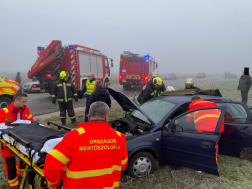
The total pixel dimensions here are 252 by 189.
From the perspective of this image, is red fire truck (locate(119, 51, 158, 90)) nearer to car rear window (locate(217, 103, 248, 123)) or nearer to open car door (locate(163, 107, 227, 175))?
car rear window (locate(217, 103, 248, 123))

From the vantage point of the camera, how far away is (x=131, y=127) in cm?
343

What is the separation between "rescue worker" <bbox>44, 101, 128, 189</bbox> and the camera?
137 centimetres

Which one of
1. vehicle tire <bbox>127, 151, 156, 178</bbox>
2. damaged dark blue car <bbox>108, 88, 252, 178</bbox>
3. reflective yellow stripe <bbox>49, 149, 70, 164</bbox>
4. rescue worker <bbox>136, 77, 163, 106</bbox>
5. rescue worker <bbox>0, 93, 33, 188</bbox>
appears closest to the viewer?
reflective yellow stripe <bbox>49, 149, 70, 164</bbox>

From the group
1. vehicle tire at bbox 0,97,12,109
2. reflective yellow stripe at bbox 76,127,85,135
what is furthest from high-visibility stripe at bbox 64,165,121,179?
vehicle tire at bbox 0,97,12,109

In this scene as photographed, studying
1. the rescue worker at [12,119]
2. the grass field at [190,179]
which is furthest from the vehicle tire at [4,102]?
the rescue worker at [12,119]

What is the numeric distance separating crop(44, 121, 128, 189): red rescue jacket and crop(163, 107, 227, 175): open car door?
163cm

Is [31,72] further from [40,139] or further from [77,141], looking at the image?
[77,141]

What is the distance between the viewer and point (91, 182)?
146cm

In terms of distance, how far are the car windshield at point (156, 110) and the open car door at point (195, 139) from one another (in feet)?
1.28

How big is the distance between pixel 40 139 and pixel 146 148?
5.07 ft

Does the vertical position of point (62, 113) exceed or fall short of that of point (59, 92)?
it falls short

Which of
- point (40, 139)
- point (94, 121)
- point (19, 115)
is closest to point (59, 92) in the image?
point (19, 115)

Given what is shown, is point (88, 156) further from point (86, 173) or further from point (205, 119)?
point (205, 119)

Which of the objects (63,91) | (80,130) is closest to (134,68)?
(63,91)
